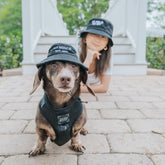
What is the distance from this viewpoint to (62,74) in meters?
1.08

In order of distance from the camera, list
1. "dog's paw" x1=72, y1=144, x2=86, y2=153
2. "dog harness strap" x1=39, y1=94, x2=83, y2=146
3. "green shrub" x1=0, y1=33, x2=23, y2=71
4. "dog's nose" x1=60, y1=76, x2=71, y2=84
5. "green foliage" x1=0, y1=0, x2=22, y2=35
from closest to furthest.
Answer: "dog's nose" x1=60, y1=76, x2=71, y2=84, "dog harness strap" x1=39, y1=94, x2=83, y2=146, "dog's paw" x1=72, y1=144, x2=86, y2=153, "green shrub" x1=0, y1=33, x2=23, y2=71, "green foliage" x1=0, y1=0, x2=22, y2=35

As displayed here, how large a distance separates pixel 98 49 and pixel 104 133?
1.22 m

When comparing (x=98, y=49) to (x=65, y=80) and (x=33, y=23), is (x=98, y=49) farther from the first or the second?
(x=33, y=23)

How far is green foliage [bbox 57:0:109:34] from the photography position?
17.4 meters

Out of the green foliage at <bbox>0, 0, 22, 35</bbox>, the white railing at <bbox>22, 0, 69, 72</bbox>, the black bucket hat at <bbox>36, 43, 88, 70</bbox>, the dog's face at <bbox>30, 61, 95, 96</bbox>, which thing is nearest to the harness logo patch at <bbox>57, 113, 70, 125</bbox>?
the dog's face at <bbox>30, 61, 95, 96</bbox>

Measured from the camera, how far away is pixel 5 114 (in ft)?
7.08

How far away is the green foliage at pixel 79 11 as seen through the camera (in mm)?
17438

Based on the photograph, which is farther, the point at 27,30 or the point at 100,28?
the point at 27,30

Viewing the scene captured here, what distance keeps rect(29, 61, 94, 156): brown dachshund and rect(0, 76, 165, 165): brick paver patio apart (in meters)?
0.13

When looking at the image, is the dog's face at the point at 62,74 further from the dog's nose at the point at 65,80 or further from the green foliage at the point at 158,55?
the green foliage at the point at 158,55

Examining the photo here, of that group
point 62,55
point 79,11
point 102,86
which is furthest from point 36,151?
point 79,11

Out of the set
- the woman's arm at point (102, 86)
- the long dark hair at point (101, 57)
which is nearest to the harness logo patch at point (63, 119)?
the long dark hair at point (101, 57)

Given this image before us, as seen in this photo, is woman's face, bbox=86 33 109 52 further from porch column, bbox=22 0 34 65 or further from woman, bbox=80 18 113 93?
porch column, bbox=22 0 34 65

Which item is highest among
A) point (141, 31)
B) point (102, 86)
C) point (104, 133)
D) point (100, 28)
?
point (141, 31)
